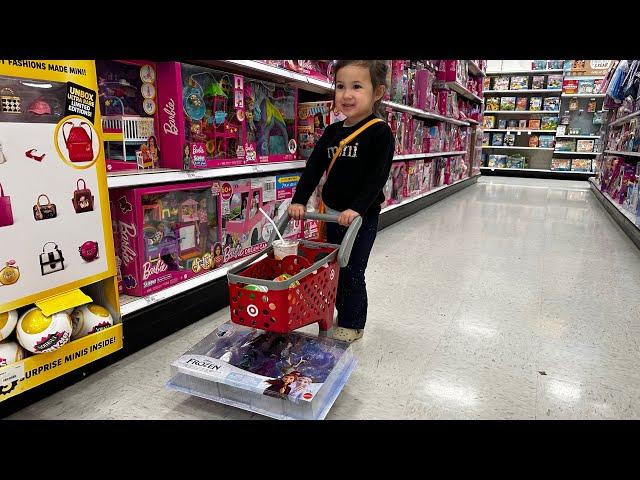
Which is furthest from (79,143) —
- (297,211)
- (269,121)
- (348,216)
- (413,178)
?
(413,178)

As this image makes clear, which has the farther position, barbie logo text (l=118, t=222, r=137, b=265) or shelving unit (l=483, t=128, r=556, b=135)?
shelving unit (l=483, t=128, r=556, b=135)

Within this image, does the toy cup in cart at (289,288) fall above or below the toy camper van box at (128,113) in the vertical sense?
below

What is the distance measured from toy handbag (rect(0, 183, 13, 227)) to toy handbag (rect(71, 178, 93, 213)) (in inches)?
6.7

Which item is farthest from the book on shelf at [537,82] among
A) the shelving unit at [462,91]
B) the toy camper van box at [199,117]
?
the toy camper van box at [199,117]

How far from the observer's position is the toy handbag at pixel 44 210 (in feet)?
4.00

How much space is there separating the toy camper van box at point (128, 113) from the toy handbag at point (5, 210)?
0.51 metres

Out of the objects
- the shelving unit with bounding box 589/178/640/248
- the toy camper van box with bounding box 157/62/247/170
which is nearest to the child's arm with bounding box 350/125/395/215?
the toy camper van box with bounding box 157/62/247/170

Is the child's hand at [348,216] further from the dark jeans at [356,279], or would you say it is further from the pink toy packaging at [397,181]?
the pink toy packaging at [397,181]

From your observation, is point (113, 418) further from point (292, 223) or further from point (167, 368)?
point (292, 223)

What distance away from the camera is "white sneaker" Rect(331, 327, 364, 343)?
1.82m

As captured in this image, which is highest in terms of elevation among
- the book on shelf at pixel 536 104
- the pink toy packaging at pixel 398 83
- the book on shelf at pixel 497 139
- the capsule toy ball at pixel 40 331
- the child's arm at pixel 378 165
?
the book on shelf at pixel 536 104

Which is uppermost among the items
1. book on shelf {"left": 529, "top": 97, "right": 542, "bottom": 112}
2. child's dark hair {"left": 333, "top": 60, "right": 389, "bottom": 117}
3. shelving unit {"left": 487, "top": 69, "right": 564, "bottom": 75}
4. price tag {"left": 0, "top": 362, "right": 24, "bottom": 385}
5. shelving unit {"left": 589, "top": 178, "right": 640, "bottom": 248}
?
shelving unit {"left": 487, "top": 69, "right": 564, "bottom": 75}

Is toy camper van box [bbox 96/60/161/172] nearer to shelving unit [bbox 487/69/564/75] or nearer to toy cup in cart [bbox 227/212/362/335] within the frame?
toy cup in cart [bbox 227/212/362/335]

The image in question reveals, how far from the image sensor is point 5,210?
3.79ft
